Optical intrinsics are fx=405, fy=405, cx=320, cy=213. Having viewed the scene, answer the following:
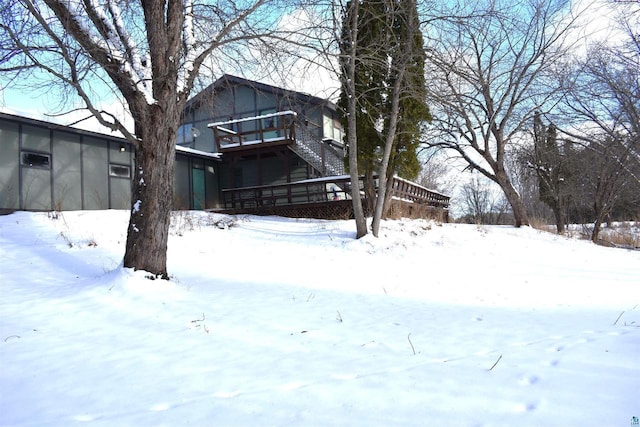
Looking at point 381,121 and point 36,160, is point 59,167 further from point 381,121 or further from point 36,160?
point 381,121

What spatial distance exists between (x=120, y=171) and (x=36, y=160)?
273cm

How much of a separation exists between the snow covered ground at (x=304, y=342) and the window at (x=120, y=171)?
6.78 metres

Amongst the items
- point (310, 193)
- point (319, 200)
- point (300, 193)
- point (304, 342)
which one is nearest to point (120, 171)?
point (300, 193)

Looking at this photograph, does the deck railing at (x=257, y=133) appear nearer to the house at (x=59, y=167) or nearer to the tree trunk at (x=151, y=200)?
the house at (x=59, y=167)

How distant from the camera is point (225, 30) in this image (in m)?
5.86

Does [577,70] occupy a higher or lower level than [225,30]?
higher

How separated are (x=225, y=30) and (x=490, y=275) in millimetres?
6071

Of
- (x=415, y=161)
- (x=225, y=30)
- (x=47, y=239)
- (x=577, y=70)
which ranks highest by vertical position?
(x=577, y=70)

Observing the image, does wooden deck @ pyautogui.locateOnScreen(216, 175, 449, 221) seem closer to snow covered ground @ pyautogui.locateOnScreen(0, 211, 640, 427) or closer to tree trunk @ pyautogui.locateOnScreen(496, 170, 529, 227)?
tree trunk @ pyautogui.locateOnScreen(496, 170, 529, 227)

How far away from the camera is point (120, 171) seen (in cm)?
1468

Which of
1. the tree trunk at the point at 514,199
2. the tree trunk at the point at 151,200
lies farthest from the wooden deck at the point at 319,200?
the tree trunk at the point at 151,200

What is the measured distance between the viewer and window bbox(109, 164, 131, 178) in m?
14.4

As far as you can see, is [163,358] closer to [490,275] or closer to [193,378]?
[193,378]

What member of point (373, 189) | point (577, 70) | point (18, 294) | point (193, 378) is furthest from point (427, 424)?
point (577, 70)
